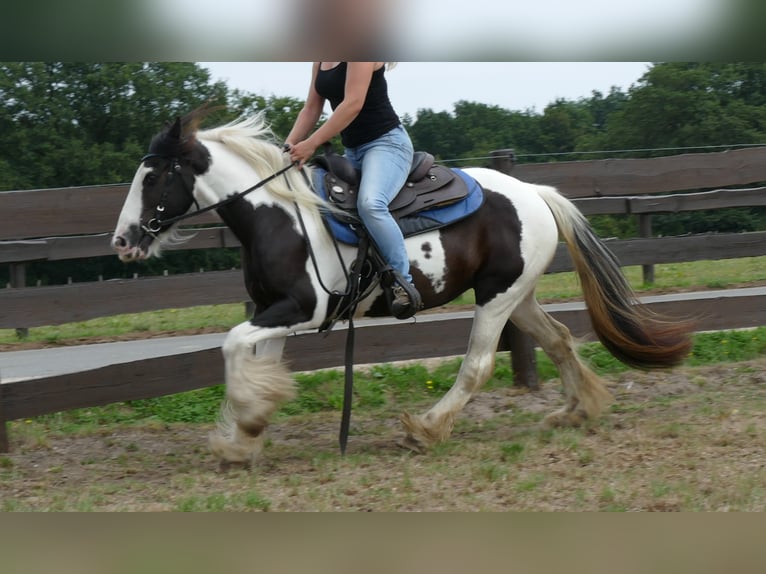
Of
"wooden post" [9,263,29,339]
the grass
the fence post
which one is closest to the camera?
the fence post

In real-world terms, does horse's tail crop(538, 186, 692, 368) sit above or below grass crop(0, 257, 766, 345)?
above

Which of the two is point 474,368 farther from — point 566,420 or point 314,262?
point 314,262

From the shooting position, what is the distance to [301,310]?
4.76m

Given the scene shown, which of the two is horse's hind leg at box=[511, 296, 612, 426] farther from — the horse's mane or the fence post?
the horse's mane

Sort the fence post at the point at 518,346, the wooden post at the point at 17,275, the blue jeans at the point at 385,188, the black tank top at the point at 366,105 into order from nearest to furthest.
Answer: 1. the black tank top at the point at 366,105
2. the blue jeans at the point at 385,188
3. the fence post at the point at 518,346
4. the wooden post at the point at 17,275

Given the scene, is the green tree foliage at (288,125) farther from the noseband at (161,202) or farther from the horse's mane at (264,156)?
the noseband at (161,202)

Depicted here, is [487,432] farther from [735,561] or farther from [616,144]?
[616,144]

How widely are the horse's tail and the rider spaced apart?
1.24m

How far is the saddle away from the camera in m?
4.91

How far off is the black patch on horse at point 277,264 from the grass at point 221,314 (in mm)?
5091

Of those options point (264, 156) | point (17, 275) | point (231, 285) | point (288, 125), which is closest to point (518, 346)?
point (264, 156)

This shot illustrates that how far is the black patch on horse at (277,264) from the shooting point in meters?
4.72

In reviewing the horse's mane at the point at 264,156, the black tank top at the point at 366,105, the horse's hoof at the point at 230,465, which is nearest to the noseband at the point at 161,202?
the horse's mane at the point at 264,156

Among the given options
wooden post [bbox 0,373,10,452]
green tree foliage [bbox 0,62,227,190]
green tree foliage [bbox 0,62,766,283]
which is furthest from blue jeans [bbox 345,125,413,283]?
green tree foliage [bbox 0,62,227,190]
